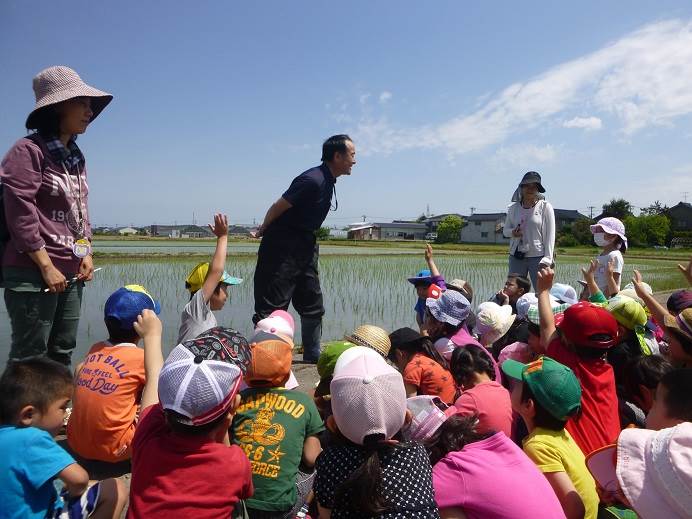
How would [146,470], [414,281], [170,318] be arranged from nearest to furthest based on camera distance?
1. [146,470]
2. [414,281]
3. [170,318]

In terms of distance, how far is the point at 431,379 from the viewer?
2375 mm

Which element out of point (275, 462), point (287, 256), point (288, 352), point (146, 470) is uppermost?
point (287, 256)

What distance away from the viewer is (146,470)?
138cm

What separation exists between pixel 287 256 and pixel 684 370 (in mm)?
2862

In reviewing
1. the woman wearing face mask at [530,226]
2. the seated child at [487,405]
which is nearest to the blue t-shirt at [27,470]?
the seated child at [487,405]

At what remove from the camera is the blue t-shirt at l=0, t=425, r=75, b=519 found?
Result: 1358mm

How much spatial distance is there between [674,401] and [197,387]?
1595mm

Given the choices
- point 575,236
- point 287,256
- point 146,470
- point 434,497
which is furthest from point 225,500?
point 575,236

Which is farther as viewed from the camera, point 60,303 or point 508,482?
point 60,303

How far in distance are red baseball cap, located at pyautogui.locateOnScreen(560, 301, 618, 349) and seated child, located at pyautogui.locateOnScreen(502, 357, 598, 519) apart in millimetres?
485

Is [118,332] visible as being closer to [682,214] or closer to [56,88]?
[56,88]

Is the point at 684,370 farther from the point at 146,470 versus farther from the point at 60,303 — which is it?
the point at 60,303

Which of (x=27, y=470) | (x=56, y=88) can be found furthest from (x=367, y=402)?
(x=56, y=88)

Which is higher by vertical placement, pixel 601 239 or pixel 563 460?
pixel 601 239
